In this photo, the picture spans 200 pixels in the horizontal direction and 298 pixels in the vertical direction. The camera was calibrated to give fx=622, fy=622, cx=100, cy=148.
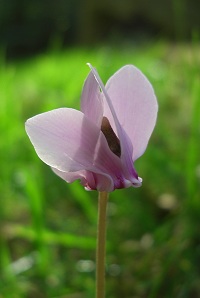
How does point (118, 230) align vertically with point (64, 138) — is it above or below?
below

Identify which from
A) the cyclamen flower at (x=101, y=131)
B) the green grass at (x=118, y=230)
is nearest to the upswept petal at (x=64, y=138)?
the cyclamen flower at (x=101, y=131)

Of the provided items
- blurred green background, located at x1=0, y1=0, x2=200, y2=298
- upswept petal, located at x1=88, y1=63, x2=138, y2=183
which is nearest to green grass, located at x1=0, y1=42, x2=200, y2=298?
blurred green background, located at x1=0, y1=0, x2=200, y2=298

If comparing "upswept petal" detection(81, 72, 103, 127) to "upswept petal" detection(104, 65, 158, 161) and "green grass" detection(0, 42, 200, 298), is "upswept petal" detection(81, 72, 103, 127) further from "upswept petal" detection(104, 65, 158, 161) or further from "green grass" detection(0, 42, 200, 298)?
"green grass" detection(0, 42, 200, 298)

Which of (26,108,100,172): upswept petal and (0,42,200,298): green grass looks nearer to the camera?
(26,108,100,172): upswept petal

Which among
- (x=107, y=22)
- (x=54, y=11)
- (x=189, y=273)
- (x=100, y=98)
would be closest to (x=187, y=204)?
(x=189, y=273)

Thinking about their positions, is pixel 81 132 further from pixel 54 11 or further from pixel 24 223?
pixel 54 11

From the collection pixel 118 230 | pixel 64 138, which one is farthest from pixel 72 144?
pixel 118 230

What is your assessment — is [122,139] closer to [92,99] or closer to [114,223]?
[92,99]
